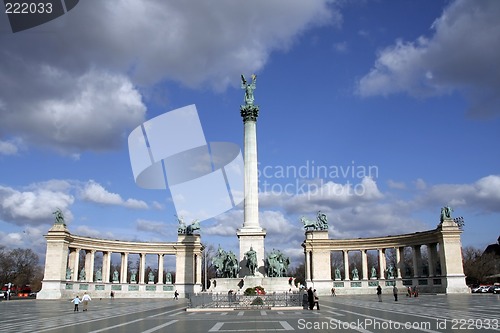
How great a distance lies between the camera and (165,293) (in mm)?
79125

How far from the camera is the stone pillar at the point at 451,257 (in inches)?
2601

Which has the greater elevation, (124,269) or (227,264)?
(227,264)

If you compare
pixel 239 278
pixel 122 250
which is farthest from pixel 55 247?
pixel 239 278

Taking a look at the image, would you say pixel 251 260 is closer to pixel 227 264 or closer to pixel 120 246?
pixel 227 264

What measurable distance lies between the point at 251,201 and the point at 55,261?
32924 millimetres

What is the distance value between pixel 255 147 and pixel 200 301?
28.3 metres

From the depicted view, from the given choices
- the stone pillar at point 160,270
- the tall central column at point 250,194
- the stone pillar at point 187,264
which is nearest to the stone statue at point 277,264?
the tall central column at point 250,194

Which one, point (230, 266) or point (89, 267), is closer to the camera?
point (230, 266)

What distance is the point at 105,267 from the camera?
78.1 metres

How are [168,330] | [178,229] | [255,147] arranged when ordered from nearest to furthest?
1. [168,330]
2. [255,147]
3. [178,229]

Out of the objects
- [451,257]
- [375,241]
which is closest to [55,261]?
[375,241]

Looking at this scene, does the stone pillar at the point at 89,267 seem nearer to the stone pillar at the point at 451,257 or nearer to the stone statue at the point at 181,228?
the stone statue at the point at 181,228

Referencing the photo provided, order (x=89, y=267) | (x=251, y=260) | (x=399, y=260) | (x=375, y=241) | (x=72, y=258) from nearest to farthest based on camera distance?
A: (x=251, y=260)
(x=72, y=258)
(x=89, y=267)
(x=399, y=260)
(x=375, y=241)

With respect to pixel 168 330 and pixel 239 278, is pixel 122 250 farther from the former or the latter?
pixel 168 330
